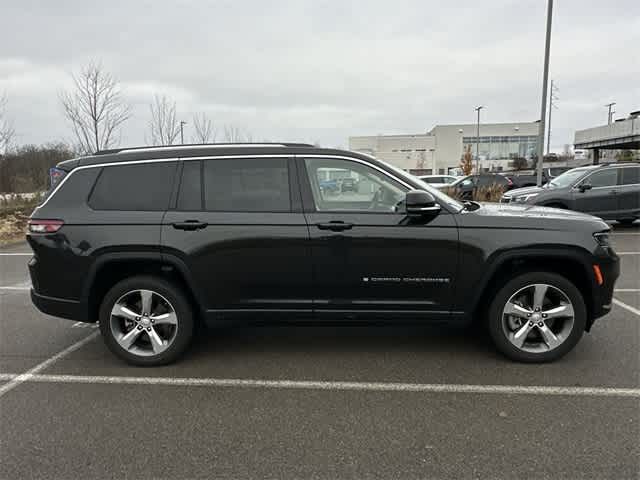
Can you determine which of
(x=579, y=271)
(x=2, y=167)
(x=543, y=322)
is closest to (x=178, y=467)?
(x=543, y=322)

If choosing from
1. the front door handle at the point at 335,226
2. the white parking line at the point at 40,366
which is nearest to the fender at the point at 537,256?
the front door handle at the point at 335,226

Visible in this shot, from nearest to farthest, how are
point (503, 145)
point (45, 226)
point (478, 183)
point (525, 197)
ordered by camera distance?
point (45, 226), point (525, 197), point (478, 183), point (503, 145)

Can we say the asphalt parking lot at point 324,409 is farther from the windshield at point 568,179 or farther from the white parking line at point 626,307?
the windshield at point 568,179

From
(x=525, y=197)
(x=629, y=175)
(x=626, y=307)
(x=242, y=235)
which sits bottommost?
(x=626, y=307)

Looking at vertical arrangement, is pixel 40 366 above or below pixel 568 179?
below

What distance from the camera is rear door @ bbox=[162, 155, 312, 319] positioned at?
3.52 metres

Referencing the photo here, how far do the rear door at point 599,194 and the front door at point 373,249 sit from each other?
9.02 meters

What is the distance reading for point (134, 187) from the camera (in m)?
3.67

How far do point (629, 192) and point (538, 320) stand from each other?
958cm

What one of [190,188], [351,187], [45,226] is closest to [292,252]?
[351,187]

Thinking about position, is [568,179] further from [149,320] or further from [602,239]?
[149,320]

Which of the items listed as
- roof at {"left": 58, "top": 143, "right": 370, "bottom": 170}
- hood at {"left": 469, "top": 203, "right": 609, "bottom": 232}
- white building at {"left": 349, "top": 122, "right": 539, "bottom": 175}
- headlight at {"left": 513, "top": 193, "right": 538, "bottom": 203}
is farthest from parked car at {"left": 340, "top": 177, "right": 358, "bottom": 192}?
white building at {"left": 349, "top": 122, "right": 539, "bottom": 175}

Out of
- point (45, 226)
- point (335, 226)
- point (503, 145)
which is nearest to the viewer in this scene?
point (335, 226)

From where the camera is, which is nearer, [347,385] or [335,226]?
[347,385]
